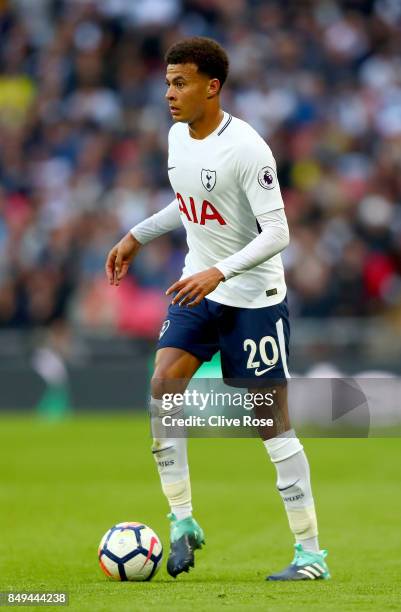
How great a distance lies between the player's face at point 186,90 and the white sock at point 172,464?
135 centimetres

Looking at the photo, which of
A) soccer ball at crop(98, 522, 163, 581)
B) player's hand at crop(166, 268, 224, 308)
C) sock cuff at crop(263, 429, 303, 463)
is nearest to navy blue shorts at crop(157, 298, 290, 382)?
sock cuff at crop(263, 429, 303, 463)

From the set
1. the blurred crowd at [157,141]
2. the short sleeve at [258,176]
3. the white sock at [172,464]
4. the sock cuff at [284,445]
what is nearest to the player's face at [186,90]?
the short sleeve at [258,176]

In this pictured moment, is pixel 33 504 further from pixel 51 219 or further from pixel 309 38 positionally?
pixel 309 38

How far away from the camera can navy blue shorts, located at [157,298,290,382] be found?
612 cm

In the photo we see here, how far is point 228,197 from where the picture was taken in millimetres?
6082

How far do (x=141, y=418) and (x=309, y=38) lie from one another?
624 cm

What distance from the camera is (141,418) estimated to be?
53.6 ft

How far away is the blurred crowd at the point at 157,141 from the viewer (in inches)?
635

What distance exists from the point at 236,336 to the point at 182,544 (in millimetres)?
1001

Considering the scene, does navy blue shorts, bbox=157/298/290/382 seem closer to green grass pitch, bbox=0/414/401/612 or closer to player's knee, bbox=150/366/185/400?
player's knee, bbox=150/366/185/400

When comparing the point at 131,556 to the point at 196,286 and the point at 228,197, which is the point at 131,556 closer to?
the point at 196,286

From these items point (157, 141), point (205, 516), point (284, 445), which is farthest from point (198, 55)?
point (157, 141)

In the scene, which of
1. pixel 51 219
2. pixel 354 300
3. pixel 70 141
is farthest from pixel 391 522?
pixel 70 141

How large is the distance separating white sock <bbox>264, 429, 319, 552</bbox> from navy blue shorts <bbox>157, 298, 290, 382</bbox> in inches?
12.4
